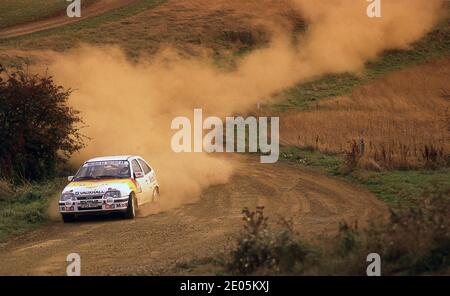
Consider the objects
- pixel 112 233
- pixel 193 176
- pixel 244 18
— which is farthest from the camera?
pixel 244 18

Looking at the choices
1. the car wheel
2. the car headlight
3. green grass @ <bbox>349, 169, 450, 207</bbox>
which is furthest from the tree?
green grass @ <bbox>349, 169, 450, 207</bbox>

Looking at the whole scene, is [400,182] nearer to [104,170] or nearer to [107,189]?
[104,170]

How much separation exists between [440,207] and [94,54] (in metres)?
38.2

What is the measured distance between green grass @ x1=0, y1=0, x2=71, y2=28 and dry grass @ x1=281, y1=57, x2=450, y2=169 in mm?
23000

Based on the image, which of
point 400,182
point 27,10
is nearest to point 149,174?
point 400,182

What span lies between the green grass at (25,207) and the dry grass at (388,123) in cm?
902

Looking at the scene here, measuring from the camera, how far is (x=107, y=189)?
64.3 feet

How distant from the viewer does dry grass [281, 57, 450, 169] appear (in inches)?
1107

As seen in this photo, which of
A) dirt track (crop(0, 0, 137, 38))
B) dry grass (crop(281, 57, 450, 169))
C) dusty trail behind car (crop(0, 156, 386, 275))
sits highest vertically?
dirt track (crop(0, 0, 137, 38))

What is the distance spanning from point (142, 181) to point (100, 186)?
1479 mm

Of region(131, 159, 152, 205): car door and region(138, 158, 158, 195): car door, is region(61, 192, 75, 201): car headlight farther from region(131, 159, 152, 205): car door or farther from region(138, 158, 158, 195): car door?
region(138, 158, 158, 195): car door
